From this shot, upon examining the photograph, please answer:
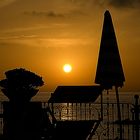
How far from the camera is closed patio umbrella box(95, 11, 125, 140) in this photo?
9445 mm

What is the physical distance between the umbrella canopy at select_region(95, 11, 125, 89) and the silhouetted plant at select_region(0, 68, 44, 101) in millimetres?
1586

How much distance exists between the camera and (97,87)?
33.7ft

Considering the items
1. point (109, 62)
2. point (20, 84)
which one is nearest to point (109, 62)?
point (109, 62)

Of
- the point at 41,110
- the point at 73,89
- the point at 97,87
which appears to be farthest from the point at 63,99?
the point at 41,110

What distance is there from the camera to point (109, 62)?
9453 millimetres

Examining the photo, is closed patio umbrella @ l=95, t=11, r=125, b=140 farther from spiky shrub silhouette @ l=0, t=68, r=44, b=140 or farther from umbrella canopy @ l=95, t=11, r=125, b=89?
spiky shrub silhouette @ l=0, t=68, r=44, b=140

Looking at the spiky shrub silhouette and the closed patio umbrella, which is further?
the closed patio umbrella

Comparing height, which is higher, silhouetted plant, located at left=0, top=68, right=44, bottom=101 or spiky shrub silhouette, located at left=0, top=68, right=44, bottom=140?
silhouetted plant, located at left=0, top=68, right=44, bottom=101

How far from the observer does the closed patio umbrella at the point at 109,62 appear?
9445 millimetres

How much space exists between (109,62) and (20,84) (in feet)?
7.28

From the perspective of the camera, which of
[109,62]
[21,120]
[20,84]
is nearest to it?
[21,120]

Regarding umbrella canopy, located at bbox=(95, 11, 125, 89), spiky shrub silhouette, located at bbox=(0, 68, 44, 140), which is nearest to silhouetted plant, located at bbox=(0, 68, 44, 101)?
spiky shrub silhouette, located at bbox=(0, 68, 44, 140)

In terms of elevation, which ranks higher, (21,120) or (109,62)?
(109,62)

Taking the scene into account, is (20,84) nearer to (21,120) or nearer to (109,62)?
(21,120)
